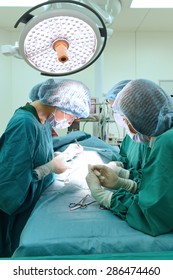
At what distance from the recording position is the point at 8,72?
159 inches

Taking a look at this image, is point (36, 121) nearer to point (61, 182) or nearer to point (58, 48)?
point (61, 182)

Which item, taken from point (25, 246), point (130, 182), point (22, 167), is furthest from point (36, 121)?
point (25, 246)

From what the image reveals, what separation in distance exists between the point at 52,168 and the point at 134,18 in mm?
2856

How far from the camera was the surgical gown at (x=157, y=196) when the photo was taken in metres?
0.89

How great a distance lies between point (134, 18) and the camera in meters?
3.57

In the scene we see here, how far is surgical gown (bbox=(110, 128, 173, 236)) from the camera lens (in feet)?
2.92

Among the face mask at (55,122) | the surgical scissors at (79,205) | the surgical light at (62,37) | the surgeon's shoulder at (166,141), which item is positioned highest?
the surgical light at (62,37)

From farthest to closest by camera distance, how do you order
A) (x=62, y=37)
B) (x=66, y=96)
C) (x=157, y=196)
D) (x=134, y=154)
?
(x=134, y=154) → (x=66, y=96) → (x=157, y=196) → (x=62, y=37)

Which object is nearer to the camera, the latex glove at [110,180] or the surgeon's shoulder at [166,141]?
the surgeon's shoulder at [166,141]

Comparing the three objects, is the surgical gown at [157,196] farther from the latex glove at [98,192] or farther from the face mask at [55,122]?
the face mask at [55,122]

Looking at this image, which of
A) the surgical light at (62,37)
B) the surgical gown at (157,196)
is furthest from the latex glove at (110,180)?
the surgical light at (62,37)

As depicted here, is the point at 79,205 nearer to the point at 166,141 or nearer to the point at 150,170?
the point at 150,170

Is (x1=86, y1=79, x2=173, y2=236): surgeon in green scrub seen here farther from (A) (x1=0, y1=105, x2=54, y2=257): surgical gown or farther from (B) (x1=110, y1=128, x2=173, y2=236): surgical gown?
(A) (x1=0, y1=105, x2=54, y2=257): surgical gown

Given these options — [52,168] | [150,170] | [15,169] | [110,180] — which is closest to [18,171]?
[15,169]
